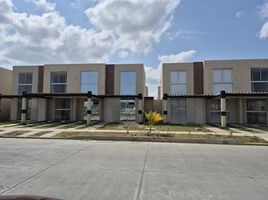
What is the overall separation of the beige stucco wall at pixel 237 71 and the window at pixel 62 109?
17446 millimetres

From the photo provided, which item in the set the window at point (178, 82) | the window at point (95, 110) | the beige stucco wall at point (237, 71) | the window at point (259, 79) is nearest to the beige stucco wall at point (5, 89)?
the window at point (95, 110)

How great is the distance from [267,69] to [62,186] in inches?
1108

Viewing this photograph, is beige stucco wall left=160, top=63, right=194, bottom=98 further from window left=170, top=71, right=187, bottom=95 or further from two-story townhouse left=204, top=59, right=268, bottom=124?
two-story townhouse left=204, top=59, right=268, bottom=124

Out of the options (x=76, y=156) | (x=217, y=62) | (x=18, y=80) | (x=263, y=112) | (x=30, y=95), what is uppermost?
(x=217, y=62)

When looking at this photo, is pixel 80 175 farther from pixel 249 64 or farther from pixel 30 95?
pixel 249 64

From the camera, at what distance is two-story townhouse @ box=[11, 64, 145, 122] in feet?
91.4

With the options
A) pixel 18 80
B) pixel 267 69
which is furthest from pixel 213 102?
pixel 18 80

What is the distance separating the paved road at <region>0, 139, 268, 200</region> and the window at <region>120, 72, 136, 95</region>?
19.7 m

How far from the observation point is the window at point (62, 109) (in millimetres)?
28250

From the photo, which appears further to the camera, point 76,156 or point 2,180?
point 76,156

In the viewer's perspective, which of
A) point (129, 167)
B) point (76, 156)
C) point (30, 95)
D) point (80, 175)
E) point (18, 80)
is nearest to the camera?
point (80, 175)

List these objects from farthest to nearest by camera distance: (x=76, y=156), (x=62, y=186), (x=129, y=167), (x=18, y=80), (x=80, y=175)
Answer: (x=18, y=80)
(x=76, y=156)
(x=129, y=167)
(x=80, y=175)
(x=62, y=186)

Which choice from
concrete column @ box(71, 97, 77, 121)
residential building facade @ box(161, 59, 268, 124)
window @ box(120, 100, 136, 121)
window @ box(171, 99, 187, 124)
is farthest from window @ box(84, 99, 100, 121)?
window @ box(171, 99, 187, 124)

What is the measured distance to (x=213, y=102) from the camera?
87.2 ft
